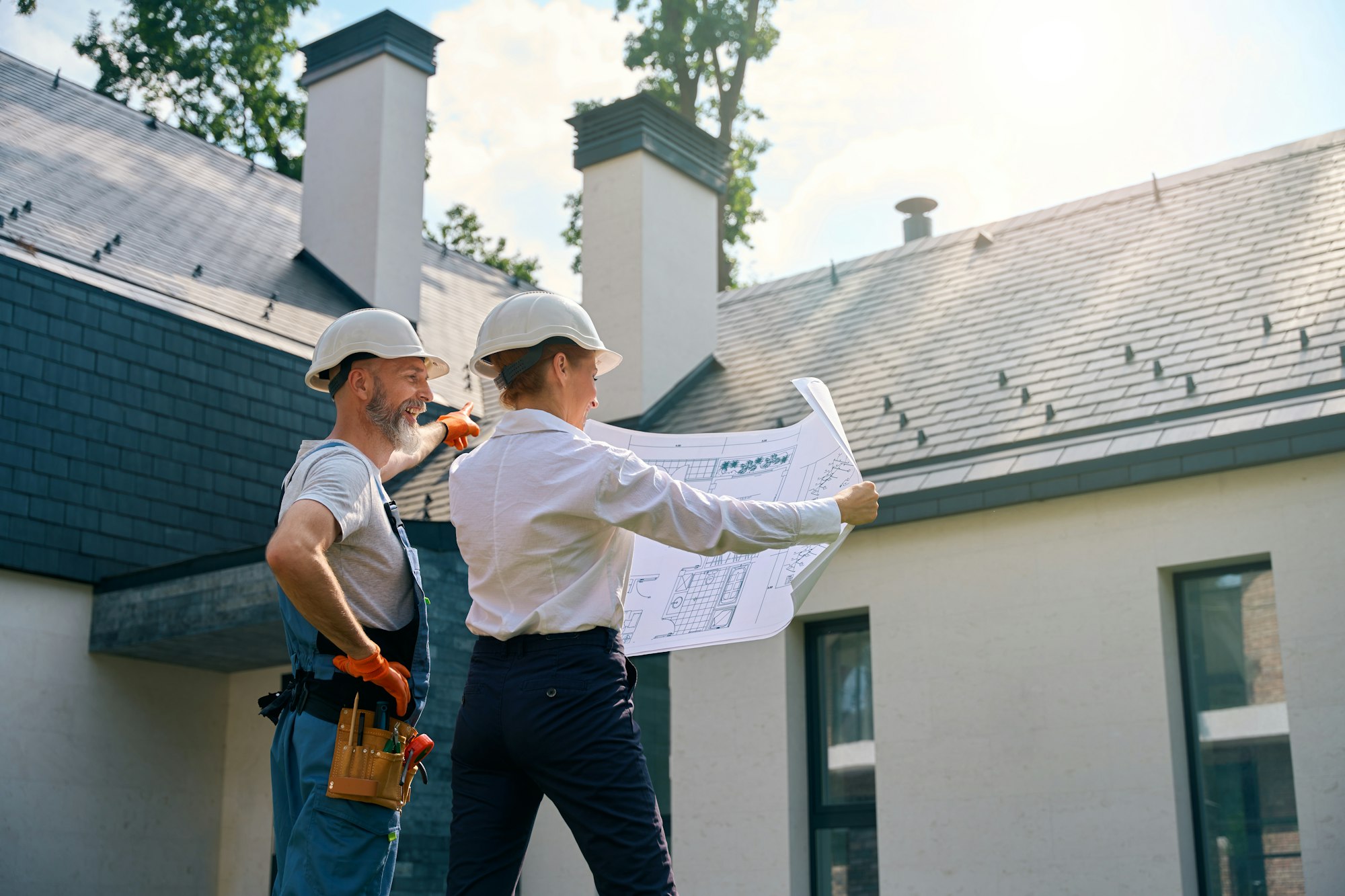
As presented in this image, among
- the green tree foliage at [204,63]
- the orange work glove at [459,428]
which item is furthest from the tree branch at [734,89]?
the orange work glove at [459,428]

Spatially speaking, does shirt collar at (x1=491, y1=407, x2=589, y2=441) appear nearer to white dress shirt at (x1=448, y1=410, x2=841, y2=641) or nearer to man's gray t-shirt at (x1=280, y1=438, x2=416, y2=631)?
white dress shirt at (x1=448, y1=410, x2=841, y2=641)

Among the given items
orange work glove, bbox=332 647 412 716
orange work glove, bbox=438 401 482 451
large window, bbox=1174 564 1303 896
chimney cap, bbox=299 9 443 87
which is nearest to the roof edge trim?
large window, bbox=1174 564 1303 896

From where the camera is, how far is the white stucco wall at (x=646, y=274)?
44.9 ft

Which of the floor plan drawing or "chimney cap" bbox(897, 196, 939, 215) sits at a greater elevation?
"chimney cap" bbox(897, 196, 939, 215)

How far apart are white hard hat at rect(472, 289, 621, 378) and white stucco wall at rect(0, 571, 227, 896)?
848cm

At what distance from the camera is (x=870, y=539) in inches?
409

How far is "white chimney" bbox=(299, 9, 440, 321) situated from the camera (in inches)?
624

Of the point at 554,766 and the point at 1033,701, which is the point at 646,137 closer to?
the point at 1033,701

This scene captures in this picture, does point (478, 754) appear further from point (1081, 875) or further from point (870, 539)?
point (870, 539)

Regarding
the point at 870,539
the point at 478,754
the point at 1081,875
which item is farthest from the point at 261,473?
the point at 478,754

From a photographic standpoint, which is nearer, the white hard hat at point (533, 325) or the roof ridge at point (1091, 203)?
the white hard hat at point (533, 325)

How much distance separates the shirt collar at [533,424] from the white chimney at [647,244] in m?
9.44

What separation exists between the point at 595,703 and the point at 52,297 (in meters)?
9.57

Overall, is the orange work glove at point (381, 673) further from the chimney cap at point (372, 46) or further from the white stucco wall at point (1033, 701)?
the chimney cap at point (372, 46)
